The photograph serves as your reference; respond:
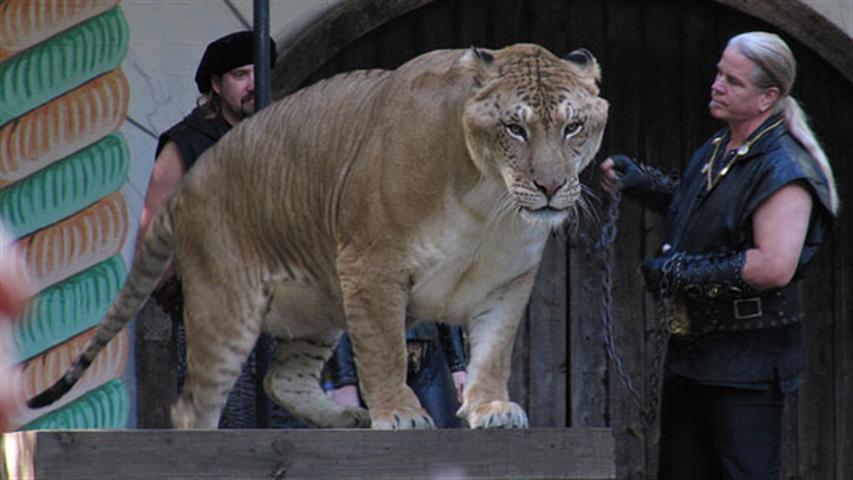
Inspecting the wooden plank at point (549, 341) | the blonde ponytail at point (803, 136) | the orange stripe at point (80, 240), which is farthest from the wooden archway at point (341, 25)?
the blonde ponytail at point (803, 136)

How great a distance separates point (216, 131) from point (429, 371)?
2.99 ft

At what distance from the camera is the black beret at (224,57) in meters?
6.15

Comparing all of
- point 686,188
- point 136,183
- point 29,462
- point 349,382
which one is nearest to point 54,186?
point 136,183

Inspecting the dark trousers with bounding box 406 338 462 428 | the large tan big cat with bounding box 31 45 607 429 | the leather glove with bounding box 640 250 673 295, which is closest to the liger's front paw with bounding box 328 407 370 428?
the large tan big cat with bounding box 31 45 607 429

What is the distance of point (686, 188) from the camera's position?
581 cm

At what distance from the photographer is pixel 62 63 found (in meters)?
7.09

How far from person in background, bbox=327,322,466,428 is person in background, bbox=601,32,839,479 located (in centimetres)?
74

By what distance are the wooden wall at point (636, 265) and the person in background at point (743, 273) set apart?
2429 millimetres

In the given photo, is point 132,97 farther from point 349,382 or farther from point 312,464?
point 312,464

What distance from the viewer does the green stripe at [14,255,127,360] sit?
278 inches

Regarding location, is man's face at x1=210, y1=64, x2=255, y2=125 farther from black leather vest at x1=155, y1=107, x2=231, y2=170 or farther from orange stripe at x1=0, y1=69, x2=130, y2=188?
orange stripe at x1=0, y1=69, x2=130, y2=188

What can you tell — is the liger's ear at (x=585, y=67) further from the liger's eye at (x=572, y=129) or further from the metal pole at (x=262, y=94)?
the metal pole at (x=262, y=94)

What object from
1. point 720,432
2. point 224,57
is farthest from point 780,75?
point 224,57

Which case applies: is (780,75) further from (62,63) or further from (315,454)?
(62,63)
